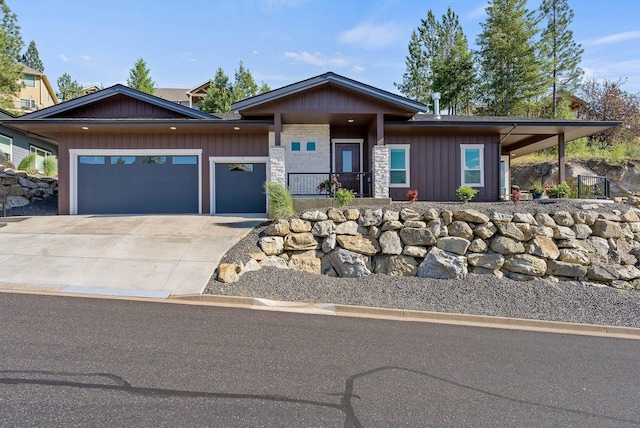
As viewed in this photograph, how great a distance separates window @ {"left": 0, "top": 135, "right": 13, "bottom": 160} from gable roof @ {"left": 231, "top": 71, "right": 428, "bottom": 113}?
14.7 meters

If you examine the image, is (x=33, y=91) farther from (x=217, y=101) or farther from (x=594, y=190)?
(x=594, y=190)

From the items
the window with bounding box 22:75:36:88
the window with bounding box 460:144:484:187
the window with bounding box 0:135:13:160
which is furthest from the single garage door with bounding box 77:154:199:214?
the window with bounding box 22:75:36:88

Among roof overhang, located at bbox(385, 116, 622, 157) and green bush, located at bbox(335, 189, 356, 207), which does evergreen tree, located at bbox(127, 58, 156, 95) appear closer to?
roof overhang, located at bbox(385, 116, 622, 157)

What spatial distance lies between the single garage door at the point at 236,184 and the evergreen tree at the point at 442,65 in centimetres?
2014

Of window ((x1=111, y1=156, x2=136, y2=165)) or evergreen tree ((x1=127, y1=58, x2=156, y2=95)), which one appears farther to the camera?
evergreen tree ((x1=127, y1=58, x2=156, y2=95))

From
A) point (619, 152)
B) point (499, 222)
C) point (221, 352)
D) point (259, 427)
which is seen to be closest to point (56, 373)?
point (221, 352)

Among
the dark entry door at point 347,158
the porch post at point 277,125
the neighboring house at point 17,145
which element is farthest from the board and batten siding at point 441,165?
the neighboring house at point 17,145

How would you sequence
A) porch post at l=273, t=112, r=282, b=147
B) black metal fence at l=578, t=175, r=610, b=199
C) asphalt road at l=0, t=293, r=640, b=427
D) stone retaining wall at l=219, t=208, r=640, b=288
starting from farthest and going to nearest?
black metal fence at l=578, t=175, r=610, b=199 → porch post at l=273, t=112, r=282, b=147 → stone retaining wall at l=219, t=208, r=640, b=288 → asphalt road at l=0, t=293, r=640, b=427

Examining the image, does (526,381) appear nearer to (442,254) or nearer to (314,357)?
(314,357)

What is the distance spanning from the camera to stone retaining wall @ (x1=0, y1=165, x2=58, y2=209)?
49.6 feet

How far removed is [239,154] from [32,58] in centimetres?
6656

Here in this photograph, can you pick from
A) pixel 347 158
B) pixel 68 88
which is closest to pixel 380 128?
pixel 347 158

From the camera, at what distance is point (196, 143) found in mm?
13344

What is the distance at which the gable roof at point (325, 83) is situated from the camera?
11391mm
